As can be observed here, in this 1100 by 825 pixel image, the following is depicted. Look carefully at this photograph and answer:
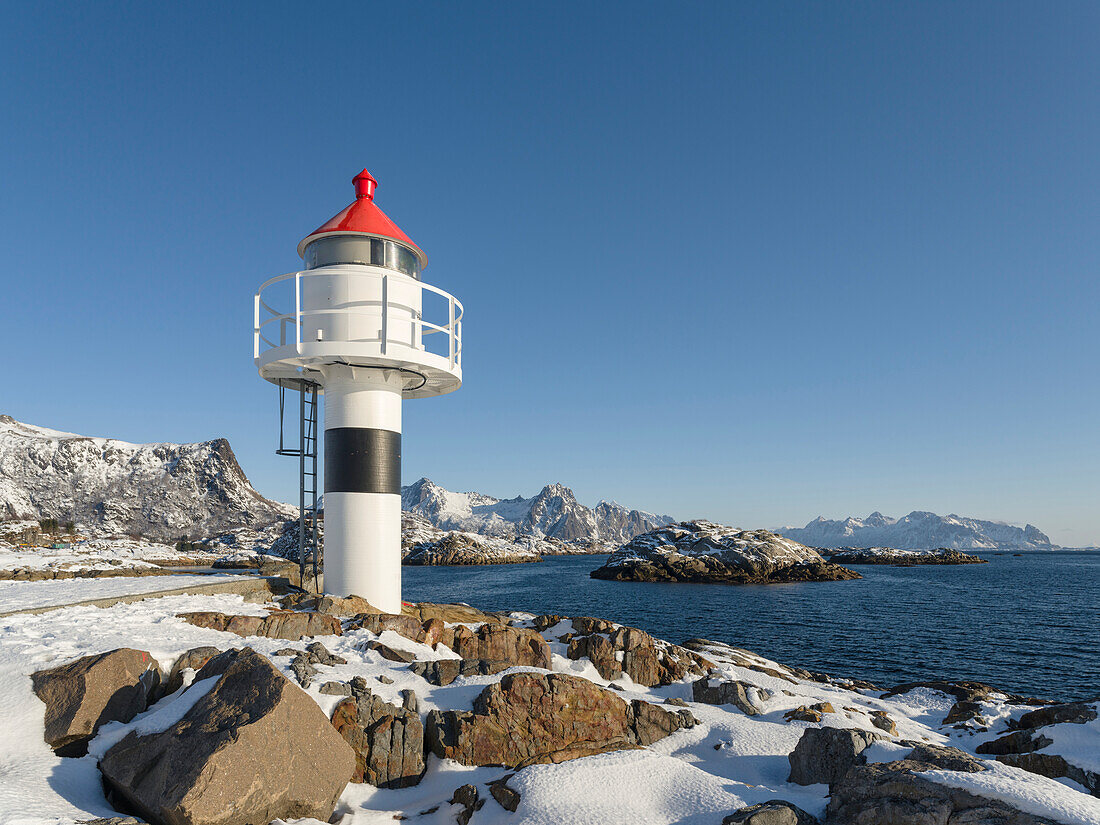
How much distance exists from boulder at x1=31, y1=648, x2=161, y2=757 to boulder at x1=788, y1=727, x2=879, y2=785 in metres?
9.82

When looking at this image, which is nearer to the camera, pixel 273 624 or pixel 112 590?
pixel 273 624

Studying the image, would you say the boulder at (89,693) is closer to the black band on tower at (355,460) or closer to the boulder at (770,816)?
the black band on tower at (355,460)

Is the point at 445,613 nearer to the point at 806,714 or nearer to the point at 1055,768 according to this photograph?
the point at 806,714

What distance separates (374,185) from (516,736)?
1488 centimetres

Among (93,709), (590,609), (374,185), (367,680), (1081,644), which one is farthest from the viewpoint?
(590,609)

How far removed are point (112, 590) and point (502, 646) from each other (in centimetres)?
998

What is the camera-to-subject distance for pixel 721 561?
3745 inches

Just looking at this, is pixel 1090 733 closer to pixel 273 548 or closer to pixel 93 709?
pixel 93 709

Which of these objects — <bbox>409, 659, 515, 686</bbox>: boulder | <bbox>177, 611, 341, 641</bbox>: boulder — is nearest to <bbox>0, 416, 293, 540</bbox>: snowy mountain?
<bbox>177, 611, 341, 641</bbox>: boulder

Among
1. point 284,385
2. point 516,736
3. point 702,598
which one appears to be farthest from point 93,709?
point 702,598

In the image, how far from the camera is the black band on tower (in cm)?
1622

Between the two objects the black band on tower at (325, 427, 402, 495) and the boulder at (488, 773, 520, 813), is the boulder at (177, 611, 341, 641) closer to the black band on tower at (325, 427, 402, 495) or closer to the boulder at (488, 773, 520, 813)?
the black band on tower at (325, 427, 402, 495)

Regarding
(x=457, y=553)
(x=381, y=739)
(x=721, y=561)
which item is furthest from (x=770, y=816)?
(x=457, y=553)

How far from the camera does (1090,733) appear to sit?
11000 mm
